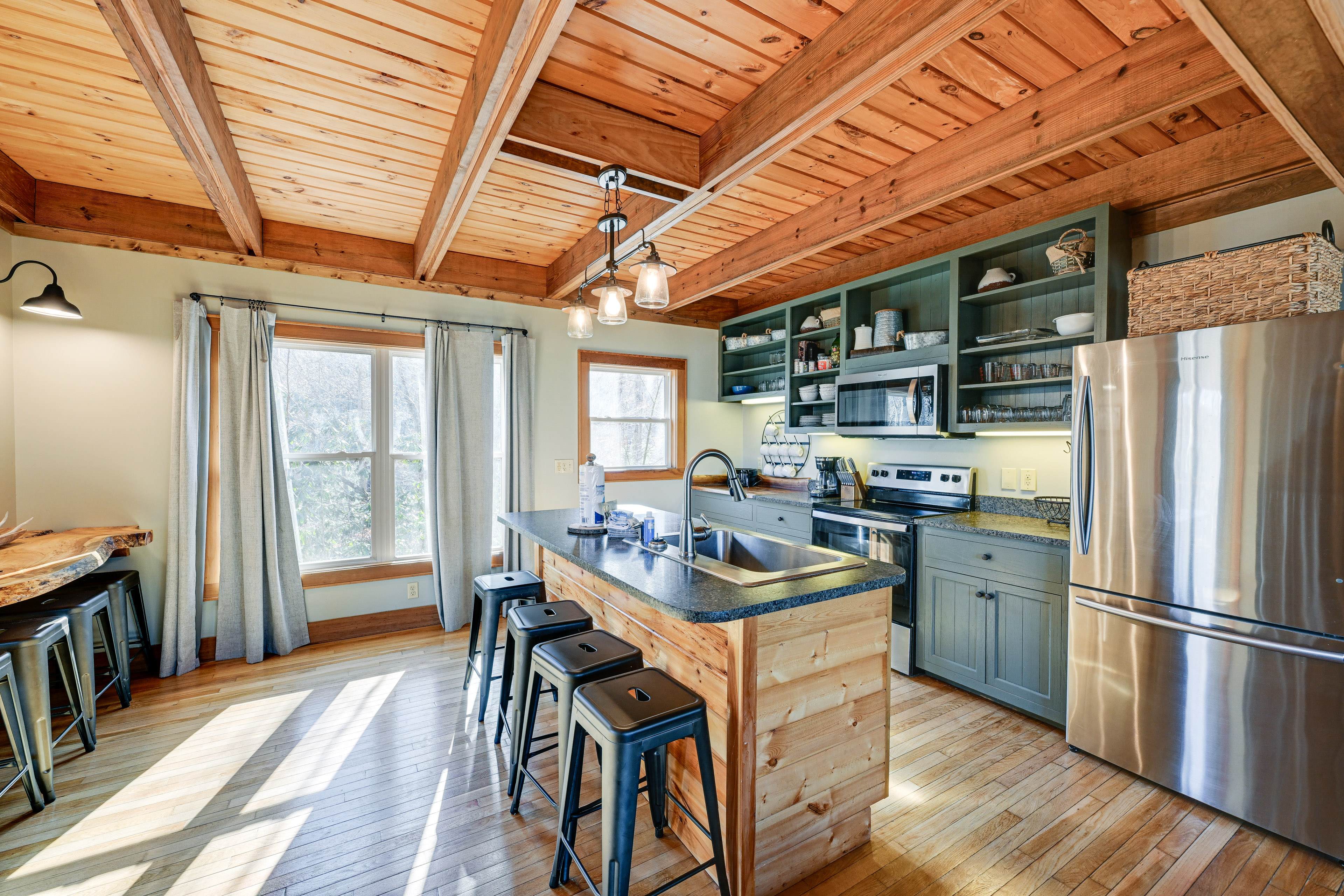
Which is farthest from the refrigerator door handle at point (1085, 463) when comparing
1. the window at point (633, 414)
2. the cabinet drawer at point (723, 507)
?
the window at point (633, 414)

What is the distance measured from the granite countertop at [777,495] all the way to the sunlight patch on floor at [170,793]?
245cm

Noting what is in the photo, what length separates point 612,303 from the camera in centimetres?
234

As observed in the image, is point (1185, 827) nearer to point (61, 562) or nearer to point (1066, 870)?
point (1066, 870)

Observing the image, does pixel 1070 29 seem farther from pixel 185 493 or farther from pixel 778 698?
pixel 185 493

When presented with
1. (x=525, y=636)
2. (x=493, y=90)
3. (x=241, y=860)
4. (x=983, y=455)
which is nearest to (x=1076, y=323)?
(x=983, y=455)

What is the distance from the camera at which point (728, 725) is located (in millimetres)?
1604

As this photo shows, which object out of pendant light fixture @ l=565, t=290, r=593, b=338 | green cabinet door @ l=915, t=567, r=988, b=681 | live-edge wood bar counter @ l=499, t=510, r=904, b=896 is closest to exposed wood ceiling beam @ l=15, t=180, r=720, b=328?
pendant light fixture @ l=565, t=290, r=593, b=338

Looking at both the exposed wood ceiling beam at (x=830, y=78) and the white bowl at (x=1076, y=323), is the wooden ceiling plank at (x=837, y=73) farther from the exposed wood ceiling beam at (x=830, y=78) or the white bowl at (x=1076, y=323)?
the white bowl at (x=1076, y=323)

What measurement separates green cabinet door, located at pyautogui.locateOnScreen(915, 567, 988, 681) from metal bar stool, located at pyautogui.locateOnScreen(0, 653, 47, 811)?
3.81 m

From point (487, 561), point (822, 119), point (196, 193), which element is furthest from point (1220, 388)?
point (196, 193)

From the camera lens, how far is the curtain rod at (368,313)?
11.0 ft

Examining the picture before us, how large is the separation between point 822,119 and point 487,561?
3.38m

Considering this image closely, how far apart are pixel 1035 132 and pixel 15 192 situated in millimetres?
4542

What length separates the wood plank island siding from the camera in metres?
1.60
